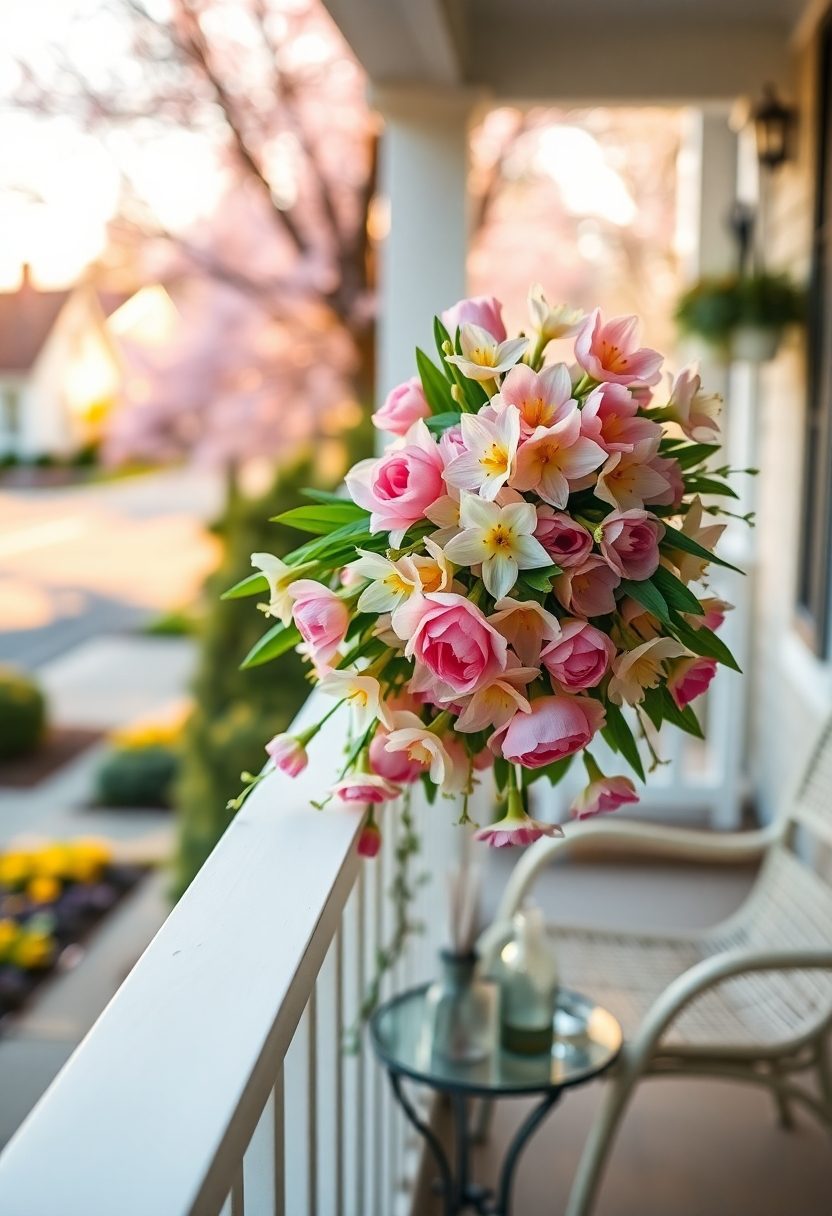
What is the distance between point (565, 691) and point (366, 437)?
3.44 m

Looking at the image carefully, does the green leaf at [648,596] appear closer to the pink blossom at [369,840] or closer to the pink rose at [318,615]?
the pink rose at [318,615]

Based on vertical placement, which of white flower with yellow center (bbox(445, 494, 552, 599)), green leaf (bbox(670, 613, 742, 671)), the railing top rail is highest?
white flower with yellow center (bbox(445, 494, 552, 599))

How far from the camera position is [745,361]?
153 inches

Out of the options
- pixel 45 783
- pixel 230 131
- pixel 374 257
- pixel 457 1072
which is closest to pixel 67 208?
pixel 230 131

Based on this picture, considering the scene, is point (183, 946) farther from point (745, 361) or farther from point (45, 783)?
point (45, 783)

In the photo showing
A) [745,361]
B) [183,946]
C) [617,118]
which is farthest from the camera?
[617,118]

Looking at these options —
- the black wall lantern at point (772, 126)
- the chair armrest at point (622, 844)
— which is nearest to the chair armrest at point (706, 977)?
the chair armrest at point (622, 844)

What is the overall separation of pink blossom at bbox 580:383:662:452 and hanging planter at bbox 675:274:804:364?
2.79m

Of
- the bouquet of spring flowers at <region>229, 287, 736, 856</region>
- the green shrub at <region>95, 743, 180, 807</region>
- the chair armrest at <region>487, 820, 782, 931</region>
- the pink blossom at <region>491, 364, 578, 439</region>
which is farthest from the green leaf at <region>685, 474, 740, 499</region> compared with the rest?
the green shrub at <region>95, 743, 180, 807</region>

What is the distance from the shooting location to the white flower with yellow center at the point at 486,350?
122 centimetres

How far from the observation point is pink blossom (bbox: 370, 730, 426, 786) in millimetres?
1348

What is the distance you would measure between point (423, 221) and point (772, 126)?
1.09 metres

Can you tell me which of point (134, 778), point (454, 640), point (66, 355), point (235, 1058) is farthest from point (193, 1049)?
point (66, 355)

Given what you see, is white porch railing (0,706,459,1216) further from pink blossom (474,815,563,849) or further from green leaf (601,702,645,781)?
green leaf (601,702,645,781)
